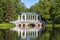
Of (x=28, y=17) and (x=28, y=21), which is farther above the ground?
(x=28, y=17)

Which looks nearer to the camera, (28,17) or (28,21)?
(28,21)

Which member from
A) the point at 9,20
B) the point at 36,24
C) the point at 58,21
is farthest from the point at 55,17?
the point at 9,20

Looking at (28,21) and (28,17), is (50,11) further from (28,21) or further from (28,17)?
(28,17)

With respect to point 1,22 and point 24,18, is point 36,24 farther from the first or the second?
point 1,22

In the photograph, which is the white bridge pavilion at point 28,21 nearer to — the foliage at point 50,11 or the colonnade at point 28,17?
the colonnade at point 28,17

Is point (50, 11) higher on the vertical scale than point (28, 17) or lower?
higher

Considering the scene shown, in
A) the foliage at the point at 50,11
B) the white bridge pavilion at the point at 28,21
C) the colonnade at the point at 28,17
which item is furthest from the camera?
the colonnade at the point at 28,17

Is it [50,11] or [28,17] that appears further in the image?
[28,17]

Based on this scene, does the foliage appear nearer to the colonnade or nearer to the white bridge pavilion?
the white bridge pavilion

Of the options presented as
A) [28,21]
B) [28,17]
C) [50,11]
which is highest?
[50,11]

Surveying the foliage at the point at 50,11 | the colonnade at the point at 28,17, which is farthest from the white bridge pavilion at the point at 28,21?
the foliage at the point at 50,11

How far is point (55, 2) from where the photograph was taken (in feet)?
248

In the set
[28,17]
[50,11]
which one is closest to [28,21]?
[28,17]

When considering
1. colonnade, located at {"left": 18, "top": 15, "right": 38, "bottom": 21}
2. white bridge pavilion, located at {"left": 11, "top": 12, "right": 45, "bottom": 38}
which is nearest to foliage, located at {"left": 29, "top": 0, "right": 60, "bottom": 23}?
white bridge pavilion, located at {"left": 11, "top": 12, "right": 45, "bottom": 38}
